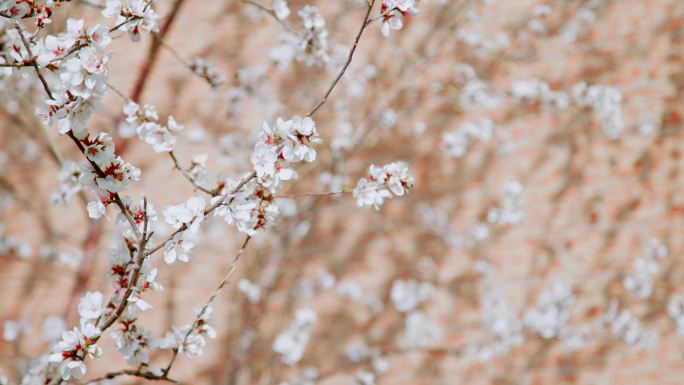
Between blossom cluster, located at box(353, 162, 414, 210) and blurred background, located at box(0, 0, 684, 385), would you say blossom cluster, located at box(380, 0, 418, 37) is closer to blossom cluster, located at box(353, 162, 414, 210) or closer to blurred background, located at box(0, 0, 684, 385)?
blossom cluster, located at box(353, 162, 414, 210)

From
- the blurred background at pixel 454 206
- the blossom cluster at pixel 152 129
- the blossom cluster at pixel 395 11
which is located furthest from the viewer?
the blurred background at pixel 454 206

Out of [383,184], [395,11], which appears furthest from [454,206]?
[395,11]

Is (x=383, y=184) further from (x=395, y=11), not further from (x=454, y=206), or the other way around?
(x=454, y=206)

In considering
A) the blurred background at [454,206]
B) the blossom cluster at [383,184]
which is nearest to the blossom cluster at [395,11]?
the blossom cluster at [383,184]

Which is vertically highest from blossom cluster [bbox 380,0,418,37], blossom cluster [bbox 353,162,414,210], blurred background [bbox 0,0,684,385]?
blurred background [bbox 0,0,684,385]

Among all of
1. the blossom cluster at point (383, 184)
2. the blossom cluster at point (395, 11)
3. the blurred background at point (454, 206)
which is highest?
the blurred background at point (454, 206)

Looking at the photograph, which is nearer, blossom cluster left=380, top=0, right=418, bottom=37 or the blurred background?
blossom cluster left=380, top=0, right=418, bottom=37

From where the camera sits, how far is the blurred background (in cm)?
239

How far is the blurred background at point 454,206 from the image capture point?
239 centimetres

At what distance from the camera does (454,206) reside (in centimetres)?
261

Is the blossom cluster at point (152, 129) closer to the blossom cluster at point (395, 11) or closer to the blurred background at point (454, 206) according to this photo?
the blossom cluster at point (395, 11)

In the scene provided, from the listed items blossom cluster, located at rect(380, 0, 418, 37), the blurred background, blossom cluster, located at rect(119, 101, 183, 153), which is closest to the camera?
blossom cluster, located at rect(380, 0, 418, 37)

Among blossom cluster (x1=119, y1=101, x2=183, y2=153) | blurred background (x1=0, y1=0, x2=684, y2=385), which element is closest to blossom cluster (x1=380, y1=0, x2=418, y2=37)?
blossom cluster (x1=119, y1=101, x2=183, y2=153)

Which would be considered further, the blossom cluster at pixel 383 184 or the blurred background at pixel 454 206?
the blurred background at pixel 454 206
